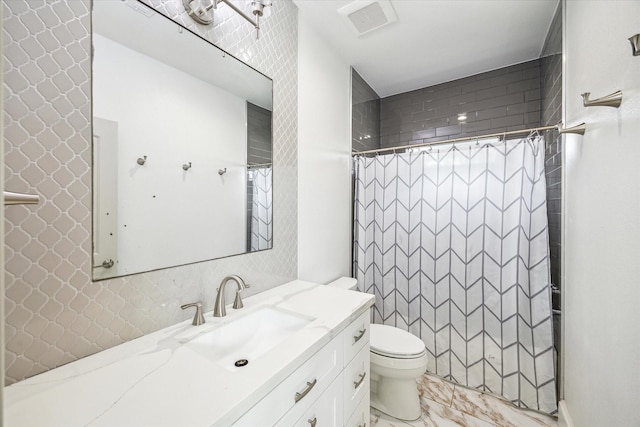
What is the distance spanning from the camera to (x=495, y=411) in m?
1.76

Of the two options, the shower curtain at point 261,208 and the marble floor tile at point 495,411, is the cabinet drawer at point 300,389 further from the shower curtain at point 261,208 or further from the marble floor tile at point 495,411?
the marble floor tile at point 495,411

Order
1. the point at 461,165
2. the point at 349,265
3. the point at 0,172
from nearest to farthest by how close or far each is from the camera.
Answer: the point at 0,172
the point at 461,165
the point at 349,265

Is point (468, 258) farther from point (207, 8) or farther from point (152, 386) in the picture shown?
point (207, 8)

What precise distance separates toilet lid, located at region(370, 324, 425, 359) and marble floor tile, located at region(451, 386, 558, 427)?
19.6 inches

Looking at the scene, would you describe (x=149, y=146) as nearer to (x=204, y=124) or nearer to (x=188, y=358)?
(x=204, y=124)

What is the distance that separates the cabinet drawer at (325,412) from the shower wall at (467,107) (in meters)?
2.28

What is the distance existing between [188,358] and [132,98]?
916 millimetres

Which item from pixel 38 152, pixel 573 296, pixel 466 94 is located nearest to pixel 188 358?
pixel 38 152

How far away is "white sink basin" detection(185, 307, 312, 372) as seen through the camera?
1044 millimetres

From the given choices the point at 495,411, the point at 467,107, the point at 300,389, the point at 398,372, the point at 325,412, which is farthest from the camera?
the point at 467,107

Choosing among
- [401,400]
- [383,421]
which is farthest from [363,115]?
[383,421]

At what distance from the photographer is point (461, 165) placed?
199 cm

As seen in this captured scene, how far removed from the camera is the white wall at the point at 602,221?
34.2 inches

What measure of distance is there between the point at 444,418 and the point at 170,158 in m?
2.09
